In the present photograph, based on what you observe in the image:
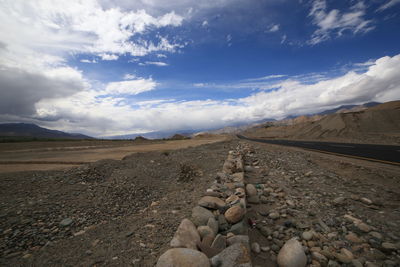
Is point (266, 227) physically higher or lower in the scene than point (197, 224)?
lower

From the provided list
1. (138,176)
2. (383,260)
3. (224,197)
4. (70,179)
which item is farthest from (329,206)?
(70,179)

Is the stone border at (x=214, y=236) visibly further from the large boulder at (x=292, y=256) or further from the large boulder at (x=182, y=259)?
the large boulder at (x=292, y=256)

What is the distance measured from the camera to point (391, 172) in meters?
6.09

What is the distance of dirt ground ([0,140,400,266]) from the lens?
8.87 ft

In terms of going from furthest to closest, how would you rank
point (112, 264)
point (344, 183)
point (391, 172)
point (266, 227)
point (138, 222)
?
point (391, 172) < point (344, 183) < point (138, 222) < point (266, 227) < point (112, 264)

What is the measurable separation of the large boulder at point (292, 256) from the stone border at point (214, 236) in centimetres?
56

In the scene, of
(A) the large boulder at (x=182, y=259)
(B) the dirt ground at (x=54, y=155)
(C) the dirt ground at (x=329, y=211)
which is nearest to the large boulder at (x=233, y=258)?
(A) the large boulder at (x=182, y=259)

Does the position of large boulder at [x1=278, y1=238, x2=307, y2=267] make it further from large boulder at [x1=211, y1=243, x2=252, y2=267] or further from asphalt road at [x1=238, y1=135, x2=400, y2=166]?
asphalt road at [x1=238, y1=135, x2=400, y2=166]

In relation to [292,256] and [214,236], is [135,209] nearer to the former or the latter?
[214,236]

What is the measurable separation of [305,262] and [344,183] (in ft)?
14.6

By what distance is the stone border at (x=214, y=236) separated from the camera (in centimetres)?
190

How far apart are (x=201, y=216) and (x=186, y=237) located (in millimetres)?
600

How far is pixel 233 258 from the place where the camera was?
1.92 m

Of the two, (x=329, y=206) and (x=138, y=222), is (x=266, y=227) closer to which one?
(x=329, y=206)
